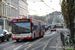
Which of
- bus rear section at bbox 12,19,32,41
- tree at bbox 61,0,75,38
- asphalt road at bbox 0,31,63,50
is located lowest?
asphalt road at bbox 0,31,63,50

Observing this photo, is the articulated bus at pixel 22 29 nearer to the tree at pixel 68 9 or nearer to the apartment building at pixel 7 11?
the tree at pixel 68 9

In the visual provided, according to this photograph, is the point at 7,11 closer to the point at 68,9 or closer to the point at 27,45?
the point at 27,45

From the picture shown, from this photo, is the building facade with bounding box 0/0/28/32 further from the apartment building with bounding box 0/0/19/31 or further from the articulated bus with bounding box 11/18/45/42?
the articulated bus with bounding box 11/18/45/42

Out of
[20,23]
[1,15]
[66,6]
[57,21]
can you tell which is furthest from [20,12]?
[57,21]

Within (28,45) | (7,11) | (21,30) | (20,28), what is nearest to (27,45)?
(28,45)

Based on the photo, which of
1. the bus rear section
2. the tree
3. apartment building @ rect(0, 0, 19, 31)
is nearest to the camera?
the tree

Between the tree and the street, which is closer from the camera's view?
the street

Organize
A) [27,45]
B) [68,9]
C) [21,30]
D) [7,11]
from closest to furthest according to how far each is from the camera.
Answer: [68,9]
[27,45]
[21,30]
[7,11]

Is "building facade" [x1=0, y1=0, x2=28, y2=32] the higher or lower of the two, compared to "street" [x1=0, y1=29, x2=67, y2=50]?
higher

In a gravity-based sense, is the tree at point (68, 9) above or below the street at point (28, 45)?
above

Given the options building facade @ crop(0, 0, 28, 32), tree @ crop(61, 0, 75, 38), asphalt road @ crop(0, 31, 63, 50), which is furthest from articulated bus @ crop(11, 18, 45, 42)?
building facade @ crop(0, 0, 28, 32)

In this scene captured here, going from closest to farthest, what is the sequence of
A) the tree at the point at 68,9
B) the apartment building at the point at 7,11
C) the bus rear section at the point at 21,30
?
1. the tree at the point at 68,9
2. the bus rear section at the point at 21,30
3. the apartment building at the point at 7,11

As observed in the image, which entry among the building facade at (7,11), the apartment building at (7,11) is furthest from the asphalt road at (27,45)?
the apartment building at (7,11)

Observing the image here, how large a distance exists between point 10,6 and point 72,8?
4256cm
